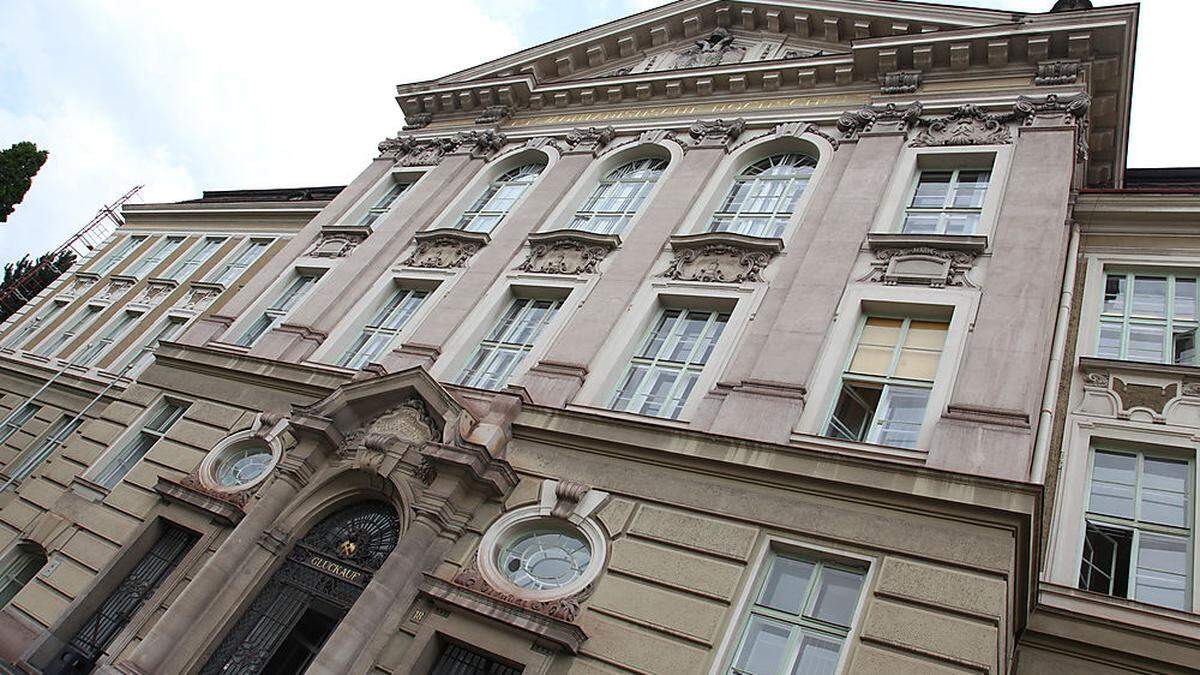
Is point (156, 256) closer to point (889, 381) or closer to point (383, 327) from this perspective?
point (383, 327)

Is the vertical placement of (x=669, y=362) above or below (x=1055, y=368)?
below

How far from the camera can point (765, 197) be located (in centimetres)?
1677

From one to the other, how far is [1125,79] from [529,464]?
14.5 meters

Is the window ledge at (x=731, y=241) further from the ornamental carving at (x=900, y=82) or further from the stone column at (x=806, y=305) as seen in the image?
the ornamental carving at (x=900, y=82)

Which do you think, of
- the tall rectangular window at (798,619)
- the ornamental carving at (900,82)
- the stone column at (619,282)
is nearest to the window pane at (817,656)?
the tall rectangular window at (798,619)

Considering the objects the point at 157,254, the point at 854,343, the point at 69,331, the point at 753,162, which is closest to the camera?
the point at 854,343

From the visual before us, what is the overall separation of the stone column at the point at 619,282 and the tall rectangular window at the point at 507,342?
1081 mm

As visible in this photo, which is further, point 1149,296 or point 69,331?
point 69,331

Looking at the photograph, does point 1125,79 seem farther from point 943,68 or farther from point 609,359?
point 609,359

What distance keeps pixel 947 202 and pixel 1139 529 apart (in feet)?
22.0

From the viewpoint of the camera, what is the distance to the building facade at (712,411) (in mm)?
9727

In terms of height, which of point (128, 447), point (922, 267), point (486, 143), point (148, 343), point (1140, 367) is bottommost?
point (128, 447)

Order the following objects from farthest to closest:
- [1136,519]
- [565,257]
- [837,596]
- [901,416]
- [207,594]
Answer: [565,257], [207,594], [901,416], [1136,519], [837,596]

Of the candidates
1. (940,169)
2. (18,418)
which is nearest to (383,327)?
(940,169)
